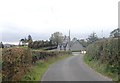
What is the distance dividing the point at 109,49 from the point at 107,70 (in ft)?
6.21

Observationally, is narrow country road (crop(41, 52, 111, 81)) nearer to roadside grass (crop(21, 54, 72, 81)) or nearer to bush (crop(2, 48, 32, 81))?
roadside grass (crop(21, 54, 72, 81))

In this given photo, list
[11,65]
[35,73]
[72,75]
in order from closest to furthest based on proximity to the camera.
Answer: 1. [11,65]
2. [72,75]
3. [35,73]

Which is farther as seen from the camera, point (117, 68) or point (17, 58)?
point (117, 68)

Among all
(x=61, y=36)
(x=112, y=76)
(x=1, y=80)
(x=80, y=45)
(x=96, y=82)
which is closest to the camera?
(x=1, y=80)

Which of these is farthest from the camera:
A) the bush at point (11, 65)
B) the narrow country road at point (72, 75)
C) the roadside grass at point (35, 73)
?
the narrow country road at point (72, 75)

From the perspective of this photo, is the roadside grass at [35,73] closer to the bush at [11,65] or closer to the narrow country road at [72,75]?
the narrow country road at [72,75]

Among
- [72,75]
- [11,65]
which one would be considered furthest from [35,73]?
[11,65]

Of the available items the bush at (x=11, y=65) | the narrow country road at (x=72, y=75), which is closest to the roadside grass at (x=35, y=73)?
the narrow country road at (x=72, y=75)

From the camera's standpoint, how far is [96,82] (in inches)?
671

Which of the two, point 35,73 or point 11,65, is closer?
point 11,65

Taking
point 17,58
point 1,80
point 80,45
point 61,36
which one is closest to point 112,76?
point 17,58

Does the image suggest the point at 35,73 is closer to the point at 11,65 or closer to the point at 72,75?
the point at 72,75

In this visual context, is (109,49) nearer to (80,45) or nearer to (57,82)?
(57,82)

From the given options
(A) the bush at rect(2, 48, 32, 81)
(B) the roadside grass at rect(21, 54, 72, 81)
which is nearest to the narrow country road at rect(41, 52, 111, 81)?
(B) the roadside grass at rect(21, 54, 72, 81)
